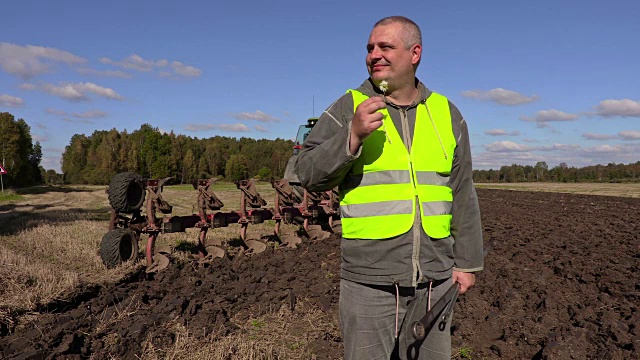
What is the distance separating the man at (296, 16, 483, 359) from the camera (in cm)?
204

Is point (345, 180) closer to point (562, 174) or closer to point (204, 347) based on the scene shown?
point (204, 347)

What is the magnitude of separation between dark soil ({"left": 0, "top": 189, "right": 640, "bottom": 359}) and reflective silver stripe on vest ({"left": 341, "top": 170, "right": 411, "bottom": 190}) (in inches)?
97.3

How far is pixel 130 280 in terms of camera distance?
654 centimetres

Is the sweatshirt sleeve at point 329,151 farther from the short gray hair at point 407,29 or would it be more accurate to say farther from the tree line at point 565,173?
the tree line at point 565,173

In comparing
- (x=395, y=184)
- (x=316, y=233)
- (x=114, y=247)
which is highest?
(x=395, y=184)

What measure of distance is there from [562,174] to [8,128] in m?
76.0

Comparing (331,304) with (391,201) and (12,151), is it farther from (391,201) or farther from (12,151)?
(12,151)

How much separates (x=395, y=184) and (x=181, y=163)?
71755 millimetres

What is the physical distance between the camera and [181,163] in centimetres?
7062

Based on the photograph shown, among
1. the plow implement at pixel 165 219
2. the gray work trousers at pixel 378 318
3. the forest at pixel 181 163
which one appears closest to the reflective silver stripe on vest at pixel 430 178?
the gray work trousers at pixel 378 318

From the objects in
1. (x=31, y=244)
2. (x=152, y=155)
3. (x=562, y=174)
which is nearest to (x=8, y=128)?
(x=152, y=155)

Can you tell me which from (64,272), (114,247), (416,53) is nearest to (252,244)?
(114,247)

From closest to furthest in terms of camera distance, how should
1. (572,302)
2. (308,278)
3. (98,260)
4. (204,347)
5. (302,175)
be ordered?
(302,175) → (204,347) → (572,302) → (308,278) → (98,260)

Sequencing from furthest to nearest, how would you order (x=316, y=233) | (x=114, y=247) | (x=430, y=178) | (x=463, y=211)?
(x=316, y=233) < (x=114, y=247) < (x=463, y=211) < (x=430, y=178)
